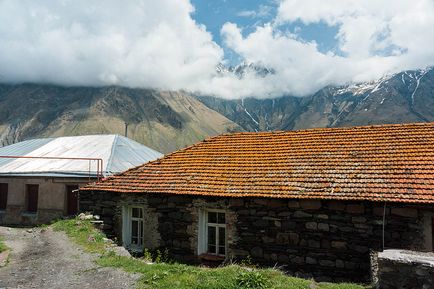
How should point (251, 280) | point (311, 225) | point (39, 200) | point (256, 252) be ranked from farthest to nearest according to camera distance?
1. point (39, 200)
2. point (256, 252)
3. point (311, 225)
4. point (251, 280)

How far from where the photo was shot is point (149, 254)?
46.6ft

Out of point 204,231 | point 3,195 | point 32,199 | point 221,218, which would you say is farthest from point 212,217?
point 3,195

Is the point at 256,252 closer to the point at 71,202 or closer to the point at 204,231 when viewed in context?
the point at 204,231

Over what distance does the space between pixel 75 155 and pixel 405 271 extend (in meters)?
24.9

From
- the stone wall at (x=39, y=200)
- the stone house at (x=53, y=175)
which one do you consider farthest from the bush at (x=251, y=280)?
the stone wall at (x=39, y=200)

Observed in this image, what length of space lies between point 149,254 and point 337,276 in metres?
6.80

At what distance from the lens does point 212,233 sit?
1406 cm

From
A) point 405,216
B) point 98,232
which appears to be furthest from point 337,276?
point 98,232

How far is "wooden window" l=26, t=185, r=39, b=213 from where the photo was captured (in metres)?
25.4

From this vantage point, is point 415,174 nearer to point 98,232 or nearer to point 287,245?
point 287,245

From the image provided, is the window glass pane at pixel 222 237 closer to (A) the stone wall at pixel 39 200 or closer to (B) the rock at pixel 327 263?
(B) the rock at pixel 327 263

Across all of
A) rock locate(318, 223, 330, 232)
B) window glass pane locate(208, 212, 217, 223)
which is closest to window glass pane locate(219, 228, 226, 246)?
window glass pane locate(208, 212, 217, 223)

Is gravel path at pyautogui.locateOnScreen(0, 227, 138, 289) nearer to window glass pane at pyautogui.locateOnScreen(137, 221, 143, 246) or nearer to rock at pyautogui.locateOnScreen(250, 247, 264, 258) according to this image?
window glass pane at pyautogui.locateOnScreen(137, 221, 143, 246)

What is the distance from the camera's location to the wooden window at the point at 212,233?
13867mm
